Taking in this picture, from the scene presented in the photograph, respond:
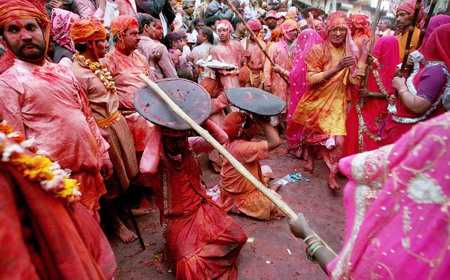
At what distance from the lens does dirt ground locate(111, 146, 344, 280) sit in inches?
140

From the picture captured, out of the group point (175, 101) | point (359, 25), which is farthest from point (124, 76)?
point (359, 25)

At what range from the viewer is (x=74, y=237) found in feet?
4.71

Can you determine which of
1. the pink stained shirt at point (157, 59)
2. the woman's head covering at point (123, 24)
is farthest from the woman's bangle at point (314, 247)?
the pink stained shirt at point (157, 59)

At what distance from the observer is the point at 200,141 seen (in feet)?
11.5

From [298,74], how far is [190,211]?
363cm

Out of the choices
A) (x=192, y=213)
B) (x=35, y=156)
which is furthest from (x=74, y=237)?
(x=192, y=213)

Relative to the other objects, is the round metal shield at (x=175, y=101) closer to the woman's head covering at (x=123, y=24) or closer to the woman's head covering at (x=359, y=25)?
the woman's head covering at (x=123, y=24)

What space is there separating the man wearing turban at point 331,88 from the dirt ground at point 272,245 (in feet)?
1.82

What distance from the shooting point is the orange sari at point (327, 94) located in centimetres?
532

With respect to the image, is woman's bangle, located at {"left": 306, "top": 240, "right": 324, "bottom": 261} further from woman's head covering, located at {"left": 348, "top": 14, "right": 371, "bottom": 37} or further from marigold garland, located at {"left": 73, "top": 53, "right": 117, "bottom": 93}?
woman's head covering, located at {"left": 348, "top": 14, "right": 371, "bottom": 37}

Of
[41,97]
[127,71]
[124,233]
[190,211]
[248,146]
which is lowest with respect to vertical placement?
[124,233]

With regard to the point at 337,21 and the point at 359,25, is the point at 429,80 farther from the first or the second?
the point at 359,25

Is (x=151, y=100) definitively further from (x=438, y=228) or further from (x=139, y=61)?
(x=438, y=228)

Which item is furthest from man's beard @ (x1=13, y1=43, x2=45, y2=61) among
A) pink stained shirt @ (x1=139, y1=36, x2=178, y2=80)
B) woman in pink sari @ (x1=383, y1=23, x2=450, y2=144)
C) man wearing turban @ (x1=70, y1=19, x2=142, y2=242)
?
woman in pink sari @ (x1=383, y1=23, x2=450, y2=144)
